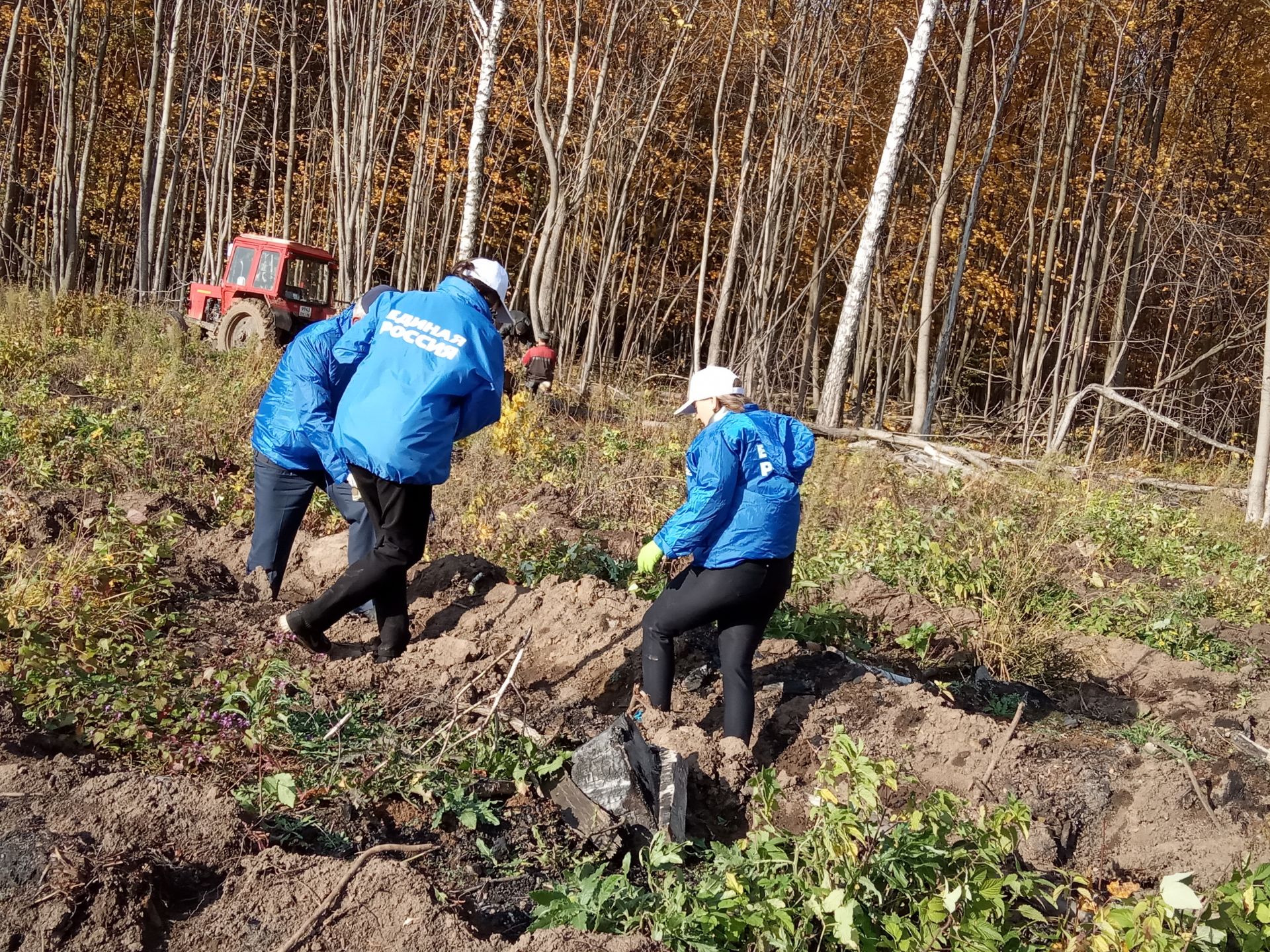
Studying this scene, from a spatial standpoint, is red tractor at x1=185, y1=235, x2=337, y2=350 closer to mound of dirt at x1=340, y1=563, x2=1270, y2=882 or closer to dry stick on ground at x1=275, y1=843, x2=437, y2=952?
mound of dirt at x1=340, y1=563, x2=1270, y2=882

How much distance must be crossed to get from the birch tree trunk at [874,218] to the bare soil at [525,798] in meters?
5.95

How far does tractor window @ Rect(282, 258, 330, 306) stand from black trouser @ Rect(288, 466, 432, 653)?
40.5ft

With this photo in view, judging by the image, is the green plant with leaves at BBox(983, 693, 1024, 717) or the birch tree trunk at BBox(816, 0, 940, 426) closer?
the green plant with leaves at BBox(983, 693, 1024, 717)

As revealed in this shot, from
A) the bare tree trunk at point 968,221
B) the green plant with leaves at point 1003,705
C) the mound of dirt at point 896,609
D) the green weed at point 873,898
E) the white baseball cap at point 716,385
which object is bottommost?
the green plant with leaves at point 1003,705

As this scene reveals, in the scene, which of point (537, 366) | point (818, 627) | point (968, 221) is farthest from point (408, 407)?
point (968, 221)

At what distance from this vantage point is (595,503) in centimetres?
821

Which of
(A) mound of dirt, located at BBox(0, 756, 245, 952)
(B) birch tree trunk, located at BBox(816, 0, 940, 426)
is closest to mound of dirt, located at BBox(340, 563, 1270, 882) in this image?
(A) mound of dirt, located at BBox(0, 756, 245, 952)

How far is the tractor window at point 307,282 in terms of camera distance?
1559 cm

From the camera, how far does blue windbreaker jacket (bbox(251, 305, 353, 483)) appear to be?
463 cm

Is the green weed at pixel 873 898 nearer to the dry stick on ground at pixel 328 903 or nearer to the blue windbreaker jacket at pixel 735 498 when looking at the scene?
the dry stick on ground at pixel 328 903

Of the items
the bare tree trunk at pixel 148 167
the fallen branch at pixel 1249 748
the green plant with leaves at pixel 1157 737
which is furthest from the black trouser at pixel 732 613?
the bare tree trunk at pixel 148 167

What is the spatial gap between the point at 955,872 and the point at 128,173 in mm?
30346

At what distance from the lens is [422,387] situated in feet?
13.3

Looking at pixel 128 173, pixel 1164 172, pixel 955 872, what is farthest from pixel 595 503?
pixel 128 173
